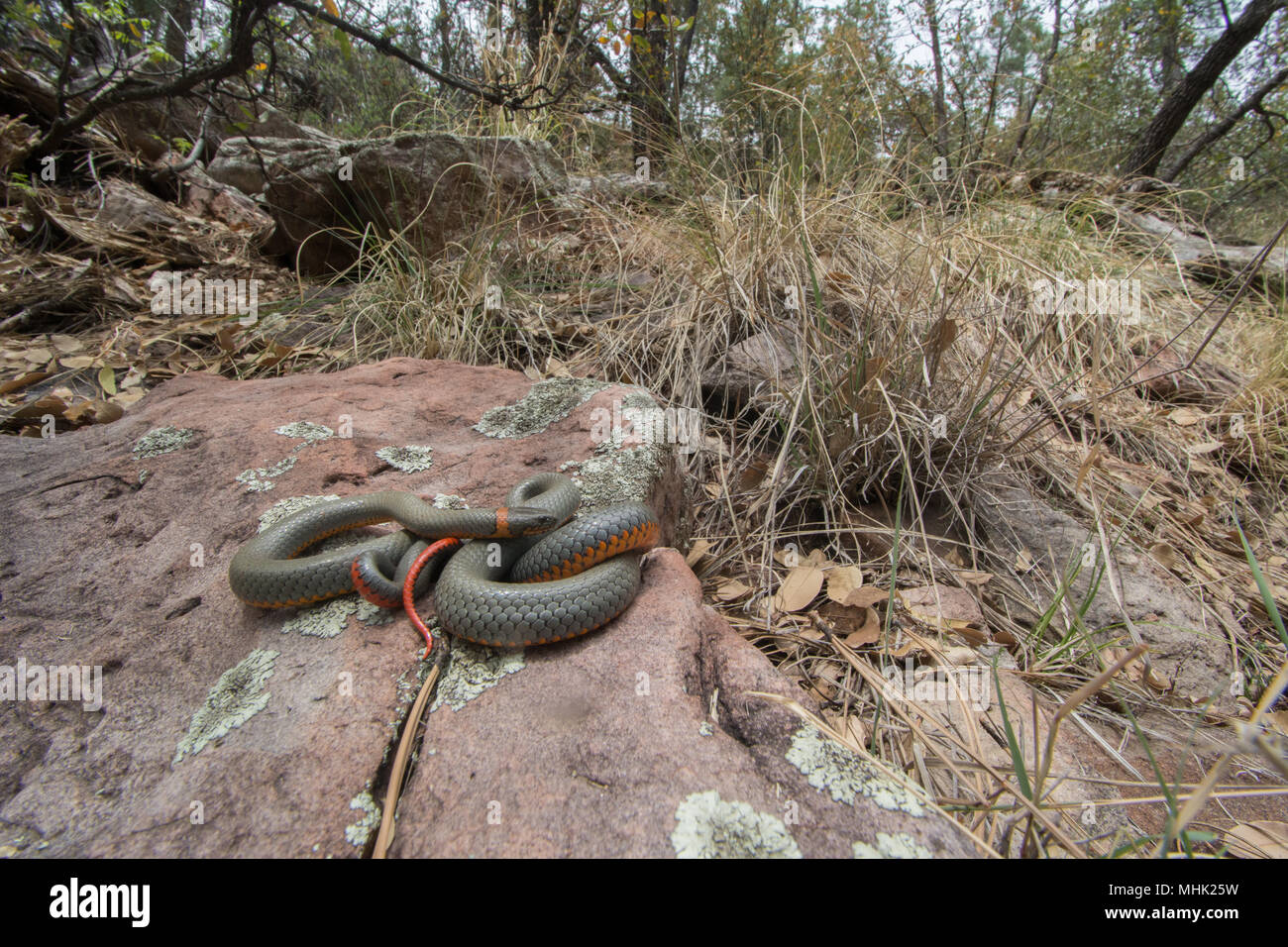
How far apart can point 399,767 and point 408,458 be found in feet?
5.99

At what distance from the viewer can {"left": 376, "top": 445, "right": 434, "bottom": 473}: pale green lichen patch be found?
3102mm

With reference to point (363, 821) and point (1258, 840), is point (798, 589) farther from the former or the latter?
point (363, 821)

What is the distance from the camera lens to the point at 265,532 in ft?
8.00

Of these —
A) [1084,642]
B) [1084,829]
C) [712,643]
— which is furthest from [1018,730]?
[712,643]

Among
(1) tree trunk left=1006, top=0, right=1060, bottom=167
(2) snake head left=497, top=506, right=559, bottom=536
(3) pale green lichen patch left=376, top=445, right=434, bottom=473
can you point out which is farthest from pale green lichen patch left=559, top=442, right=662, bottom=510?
(1) tree trunk left=1006, top=0, right=1060, bottom=167

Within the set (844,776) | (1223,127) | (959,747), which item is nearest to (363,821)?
(844,776)

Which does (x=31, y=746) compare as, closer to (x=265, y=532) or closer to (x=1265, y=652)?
(x=265, y=532)

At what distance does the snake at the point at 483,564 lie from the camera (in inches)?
77.8

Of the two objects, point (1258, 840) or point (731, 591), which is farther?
point (731, 591)

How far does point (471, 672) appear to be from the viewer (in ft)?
6.40

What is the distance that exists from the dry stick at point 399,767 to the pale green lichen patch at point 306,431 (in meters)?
1.81

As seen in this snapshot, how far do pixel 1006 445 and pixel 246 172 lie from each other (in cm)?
1009

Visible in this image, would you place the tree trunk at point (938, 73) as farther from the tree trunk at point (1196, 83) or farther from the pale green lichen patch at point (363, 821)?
the pale green lichen patch at point (363, 821)

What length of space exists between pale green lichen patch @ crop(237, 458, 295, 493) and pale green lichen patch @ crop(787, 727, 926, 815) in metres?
2.64
